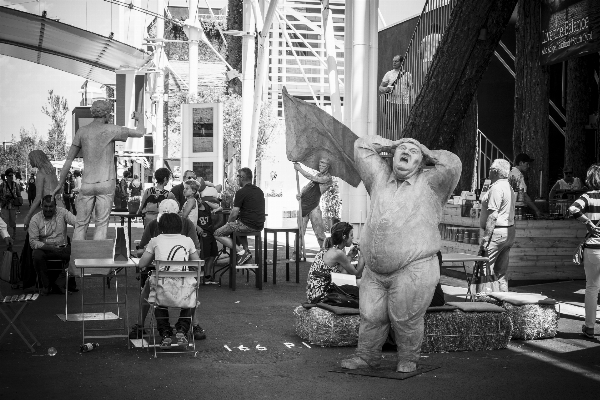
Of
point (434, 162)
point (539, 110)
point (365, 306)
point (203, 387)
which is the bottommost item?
point (203, 387)

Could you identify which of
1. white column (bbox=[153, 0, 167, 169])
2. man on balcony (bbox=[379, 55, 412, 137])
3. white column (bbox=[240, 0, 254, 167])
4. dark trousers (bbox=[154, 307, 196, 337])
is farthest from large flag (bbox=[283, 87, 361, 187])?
white column (bbox=[153, 0, 167, 169])

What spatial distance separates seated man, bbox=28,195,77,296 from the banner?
831 centimetres

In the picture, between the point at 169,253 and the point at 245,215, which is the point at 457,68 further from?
the point at 169,253

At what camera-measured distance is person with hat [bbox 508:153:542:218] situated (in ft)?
47.3

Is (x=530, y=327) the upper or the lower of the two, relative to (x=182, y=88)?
lower

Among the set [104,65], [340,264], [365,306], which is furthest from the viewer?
[104,65]

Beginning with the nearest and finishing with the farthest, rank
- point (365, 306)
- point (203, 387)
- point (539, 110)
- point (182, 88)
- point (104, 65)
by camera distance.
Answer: point (203, 387), point (365, 306), point (539, 110), point (104, 65), point (182, 88)

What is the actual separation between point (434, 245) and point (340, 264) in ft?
6.28

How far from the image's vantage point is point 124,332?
10.3 metres

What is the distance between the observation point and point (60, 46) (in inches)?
1592

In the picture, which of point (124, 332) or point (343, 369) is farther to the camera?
point (124, 332)

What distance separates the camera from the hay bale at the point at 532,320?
10227 millimetres

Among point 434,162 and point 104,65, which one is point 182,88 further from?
point 434,162

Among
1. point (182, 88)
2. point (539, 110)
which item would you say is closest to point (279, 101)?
point (182, 88)
